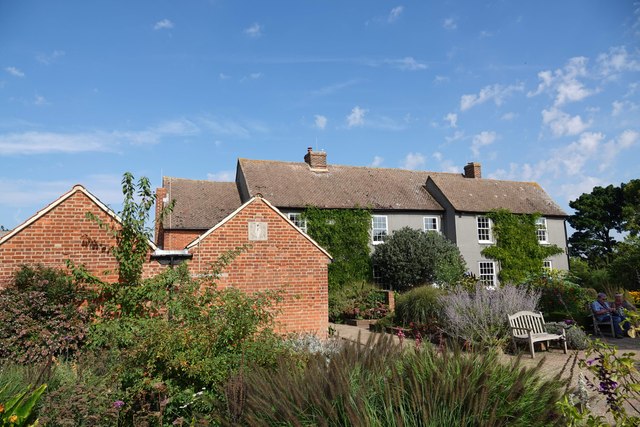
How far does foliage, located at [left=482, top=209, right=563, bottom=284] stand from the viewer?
2716 cm

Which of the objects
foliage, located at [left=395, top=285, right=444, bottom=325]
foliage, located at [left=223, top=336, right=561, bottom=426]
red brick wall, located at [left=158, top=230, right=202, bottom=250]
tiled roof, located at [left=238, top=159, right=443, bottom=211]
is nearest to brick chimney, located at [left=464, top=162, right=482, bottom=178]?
tiled roof, located at [left=238, top=159, right=443, bottom=211]

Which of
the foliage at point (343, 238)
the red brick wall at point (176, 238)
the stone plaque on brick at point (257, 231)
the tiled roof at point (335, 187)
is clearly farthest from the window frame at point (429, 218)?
the stone plaque on brick at point (257, 231)

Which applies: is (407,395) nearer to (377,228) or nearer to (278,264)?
(278,264)

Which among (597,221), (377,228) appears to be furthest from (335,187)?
(597,221)

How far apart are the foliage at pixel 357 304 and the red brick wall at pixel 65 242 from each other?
1159 centimetres

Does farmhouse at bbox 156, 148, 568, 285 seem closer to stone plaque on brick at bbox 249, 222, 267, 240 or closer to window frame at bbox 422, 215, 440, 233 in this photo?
window frame at bbox 422, 215, 440, 233

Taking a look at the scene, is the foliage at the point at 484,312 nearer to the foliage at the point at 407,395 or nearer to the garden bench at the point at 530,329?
the garden bench at the point at 530,329

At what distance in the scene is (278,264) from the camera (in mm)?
11695

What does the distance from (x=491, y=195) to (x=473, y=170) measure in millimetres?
2810

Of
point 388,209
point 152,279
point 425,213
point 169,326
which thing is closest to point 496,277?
point 425,213

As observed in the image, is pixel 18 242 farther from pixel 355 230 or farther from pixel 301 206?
pixel 355 230

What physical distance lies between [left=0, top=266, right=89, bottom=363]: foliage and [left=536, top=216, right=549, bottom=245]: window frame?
1085 inches

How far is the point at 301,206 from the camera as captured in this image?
77.9 ft

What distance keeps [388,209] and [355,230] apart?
262cm
